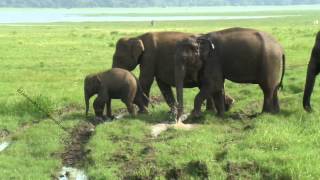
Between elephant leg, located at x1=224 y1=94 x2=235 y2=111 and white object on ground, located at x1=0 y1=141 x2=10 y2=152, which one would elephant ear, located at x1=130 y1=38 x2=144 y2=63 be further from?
white object on ground, located at x1=0 y1=141 x2=10 y2=152

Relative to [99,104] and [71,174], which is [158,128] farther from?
[71,174]

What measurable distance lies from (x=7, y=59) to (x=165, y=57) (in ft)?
51.6

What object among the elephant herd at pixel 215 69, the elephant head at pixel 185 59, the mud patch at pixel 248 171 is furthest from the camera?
the elephant head at pixel 185 59

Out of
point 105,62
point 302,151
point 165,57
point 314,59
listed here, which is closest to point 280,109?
point 314,59

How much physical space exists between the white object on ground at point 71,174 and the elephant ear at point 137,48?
209 inches

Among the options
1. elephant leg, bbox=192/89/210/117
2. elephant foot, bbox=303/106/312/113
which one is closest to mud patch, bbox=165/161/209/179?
elephant leg, bbox=192/89/210/117

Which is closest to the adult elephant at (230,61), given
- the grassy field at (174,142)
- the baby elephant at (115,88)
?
the grassy field at (174,142)

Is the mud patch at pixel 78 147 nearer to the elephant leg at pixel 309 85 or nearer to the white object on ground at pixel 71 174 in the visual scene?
the white object on ground at pixel 71 174

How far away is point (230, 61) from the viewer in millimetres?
14453

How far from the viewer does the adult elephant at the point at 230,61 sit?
46.7ft

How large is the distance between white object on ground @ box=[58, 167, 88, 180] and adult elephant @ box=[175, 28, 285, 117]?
12.5 feet

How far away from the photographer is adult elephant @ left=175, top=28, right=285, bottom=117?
46.7 ft

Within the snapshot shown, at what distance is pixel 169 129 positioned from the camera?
520 inches

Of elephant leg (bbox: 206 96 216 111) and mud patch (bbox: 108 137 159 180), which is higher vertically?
mud patch (bbox: 108 137 159 180)
